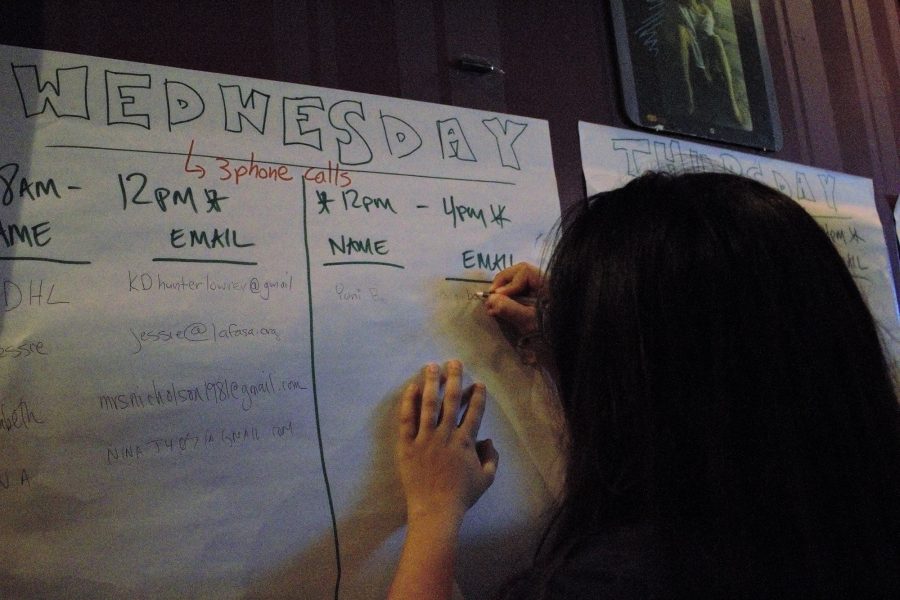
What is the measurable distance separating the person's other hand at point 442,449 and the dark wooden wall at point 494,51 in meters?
0.35

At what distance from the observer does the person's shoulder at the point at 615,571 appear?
0.45 metres

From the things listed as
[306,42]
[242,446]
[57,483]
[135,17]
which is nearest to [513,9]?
[306,42]

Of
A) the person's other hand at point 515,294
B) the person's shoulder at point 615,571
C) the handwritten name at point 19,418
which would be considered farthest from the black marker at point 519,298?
the handwritten name at point 19,418

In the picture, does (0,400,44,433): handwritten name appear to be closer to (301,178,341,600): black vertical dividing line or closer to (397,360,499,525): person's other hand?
(301,178,341,600): black vertical dividing line

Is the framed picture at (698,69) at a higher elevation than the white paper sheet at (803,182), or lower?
higher

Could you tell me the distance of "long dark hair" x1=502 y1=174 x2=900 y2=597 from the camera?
1.53 ft

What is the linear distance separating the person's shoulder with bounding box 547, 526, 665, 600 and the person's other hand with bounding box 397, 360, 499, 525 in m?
0.21

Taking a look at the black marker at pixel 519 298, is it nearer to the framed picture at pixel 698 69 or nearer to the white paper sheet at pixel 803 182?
the white paper sheet at pixel 803 182

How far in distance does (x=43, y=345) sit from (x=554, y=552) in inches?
21.0

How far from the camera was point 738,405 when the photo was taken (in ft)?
1.62

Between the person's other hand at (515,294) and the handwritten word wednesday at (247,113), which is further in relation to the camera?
the person's other hand at (515,294)

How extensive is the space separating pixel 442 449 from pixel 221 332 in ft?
0.92

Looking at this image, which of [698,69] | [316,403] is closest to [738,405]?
[316,403]

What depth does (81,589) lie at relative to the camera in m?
0.59
